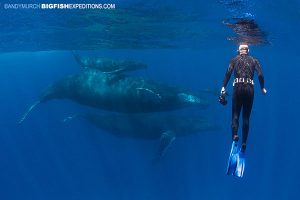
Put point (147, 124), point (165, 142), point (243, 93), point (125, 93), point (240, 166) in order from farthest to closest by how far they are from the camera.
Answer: point (147, 124) → point (165, 142) → point (125, 93) → point (243, 93) → point (240, 166)

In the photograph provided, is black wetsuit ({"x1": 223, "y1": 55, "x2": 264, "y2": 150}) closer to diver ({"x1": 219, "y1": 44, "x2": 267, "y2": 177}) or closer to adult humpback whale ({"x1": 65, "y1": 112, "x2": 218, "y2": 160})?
diver ({"x1": 219, "y1": 44, "x2": 267, "y2": 177})

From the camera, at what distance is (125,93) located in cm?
2148

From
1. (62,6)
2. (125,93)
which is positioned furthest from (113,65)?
(62,6)

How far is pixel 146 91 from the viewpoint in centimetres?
2098

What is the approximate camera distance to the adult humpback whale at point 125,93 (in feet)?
69.7

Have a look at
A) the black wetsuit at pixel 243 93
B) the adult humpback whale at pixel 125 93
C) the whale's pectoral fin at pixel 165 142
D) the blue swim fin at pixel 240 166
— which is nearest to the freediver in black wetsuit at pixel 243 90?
the black wetsuit at pixel 243 93

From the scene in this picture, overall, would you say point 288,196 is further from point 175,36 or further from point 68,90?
point 68,90

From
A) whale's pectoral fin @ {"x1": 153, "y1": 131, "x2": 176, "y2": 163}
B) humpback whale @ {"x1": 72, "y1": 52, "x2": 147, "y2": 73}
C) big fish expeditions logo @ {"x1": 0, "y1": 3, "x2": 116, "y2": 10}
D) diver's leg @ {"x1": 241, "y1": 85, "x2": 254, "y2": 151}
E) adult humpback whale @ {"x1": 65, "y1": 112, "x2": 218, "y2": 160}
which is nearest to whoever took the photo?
diver's leg @ {"x1": 241, "y1": 85, "x2": 254, "y2": 151}

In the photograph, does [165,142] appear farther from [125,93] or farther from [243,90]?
[243,90]

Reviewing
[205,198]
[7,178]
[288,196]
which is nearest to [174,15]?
[205,198]

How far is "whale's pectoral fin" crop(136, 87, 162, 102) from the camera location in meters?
21.0

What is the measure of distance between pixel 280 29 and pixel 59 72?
72.4 m

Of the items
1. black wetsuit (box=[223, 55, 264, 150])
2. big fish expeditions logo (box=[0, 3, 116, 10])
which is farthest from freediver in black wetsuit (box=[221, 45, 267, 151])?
big fish expeditions logo (box=[0, 3, 116, 10])

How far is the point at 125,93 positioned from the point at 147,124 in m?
4.62
